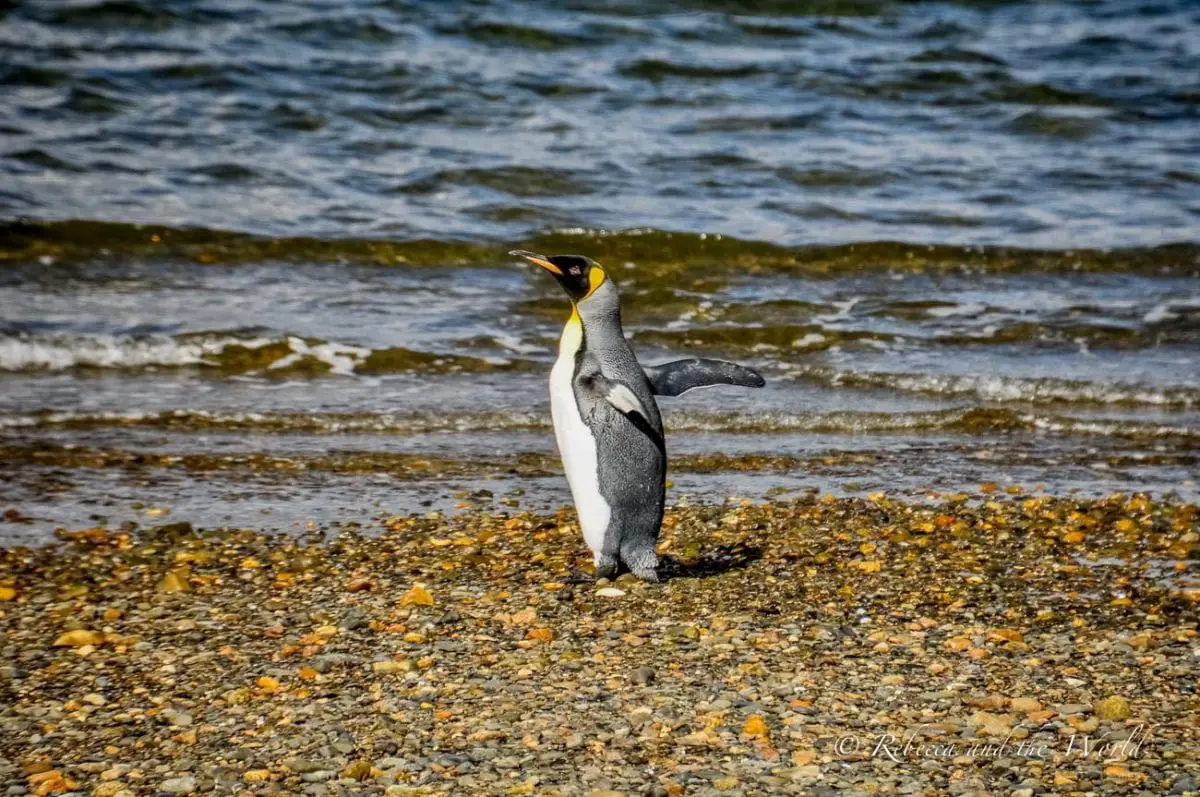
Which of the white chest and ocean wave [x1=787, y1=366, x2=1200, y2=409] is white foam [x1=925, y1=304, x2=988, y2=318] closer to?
ocean wave [x1=787, y1=366, x2=1200, y2=409]

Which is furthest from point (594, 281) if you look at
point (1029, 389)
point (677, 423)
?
point (1029, 389)

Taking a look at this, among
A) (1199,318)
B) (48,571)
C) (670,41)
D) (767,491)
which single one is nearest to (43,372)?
(48,571)

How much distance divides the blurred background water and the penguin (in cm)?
119

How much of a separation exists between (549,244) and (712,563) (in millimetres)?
7082

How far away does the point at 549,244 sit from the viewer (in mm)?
12273

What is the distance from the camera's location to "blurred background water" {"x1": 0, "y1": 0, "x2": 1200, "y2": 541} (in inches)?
283

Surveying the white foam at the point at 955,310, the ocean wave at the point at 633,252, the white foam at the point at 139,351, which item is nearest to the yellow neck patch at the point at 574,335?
the white foam at the point at 139,351

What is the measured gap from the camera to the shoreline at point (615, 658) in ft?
12.5

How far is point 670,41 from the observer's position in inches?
771

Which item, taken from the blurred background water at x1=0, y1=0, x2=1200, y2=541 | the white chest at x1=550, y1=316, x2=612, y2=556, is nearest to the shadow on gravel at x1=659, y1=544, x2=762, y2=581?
the white chest at x1=550, y1=316, x2=612, y2=556

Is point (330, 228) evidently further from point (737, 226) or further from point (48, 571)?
point (48, 571)

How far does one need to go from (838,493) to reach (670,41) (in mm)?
14100

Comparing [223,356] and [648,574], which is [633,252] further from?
[648,574]

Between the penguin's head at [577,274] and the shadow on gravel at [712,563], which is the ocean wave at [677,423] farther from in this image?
the penguin's head at [577,274]
